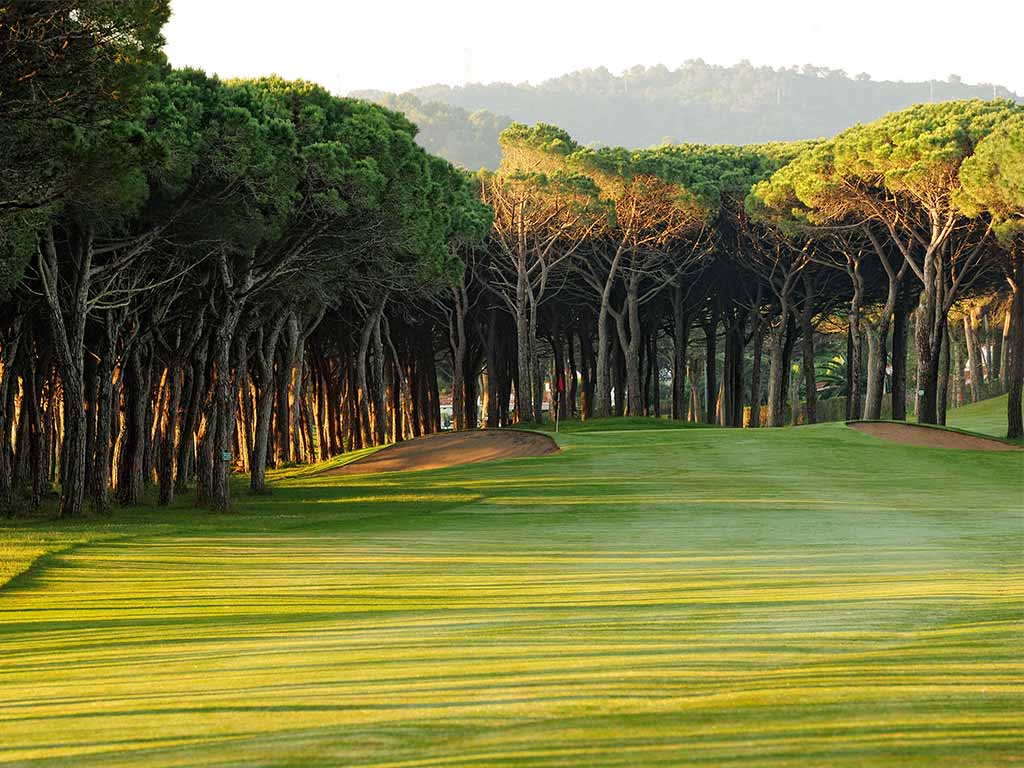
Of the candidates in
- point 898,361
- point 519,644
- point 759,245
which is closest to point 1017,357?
point 898,361

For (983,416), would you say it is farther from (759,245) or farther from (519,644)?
(519,644)

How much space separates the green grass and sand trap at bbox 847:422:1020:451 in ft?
41.6

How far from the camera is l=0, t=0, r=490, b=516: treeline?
1605 centimetres

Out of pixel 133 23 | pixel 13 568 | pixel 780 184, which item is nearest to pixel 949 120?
pixel 780 184

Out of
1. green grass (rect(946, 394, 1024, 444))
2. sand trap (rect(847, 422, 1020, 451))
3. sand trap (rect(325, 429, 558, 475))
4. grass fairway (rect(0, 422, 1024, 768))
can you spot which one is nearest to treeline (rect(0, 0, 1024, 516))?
green grass (rect(946, 394, 1024, 444))

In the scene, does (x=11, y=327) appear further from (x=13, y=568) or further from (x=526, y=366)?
(x=526, y=366)

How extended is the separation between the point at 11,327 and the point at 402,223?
9.94 meters

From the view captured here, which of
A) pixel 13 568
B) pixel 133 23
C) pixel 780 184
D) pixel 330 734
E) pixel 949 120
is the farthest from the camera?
pixel 780 184

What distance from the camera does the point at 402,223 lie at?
92.8ft

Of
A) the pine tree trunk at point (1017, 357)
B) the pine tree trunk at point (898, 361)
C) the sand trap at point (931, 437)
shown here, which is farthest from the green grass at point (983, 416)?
the sand trap at point (931, 437)

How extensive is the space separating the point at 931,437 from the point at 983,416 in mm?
27137

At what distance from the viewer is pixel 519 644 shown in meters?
7.91

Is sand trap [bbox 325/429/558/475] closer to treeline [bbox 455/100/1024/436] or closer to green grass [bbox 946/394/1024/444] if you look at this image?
treeline [bbox 455/100/1024/436]

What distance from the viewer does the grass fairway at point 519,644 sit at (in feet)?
17.8
